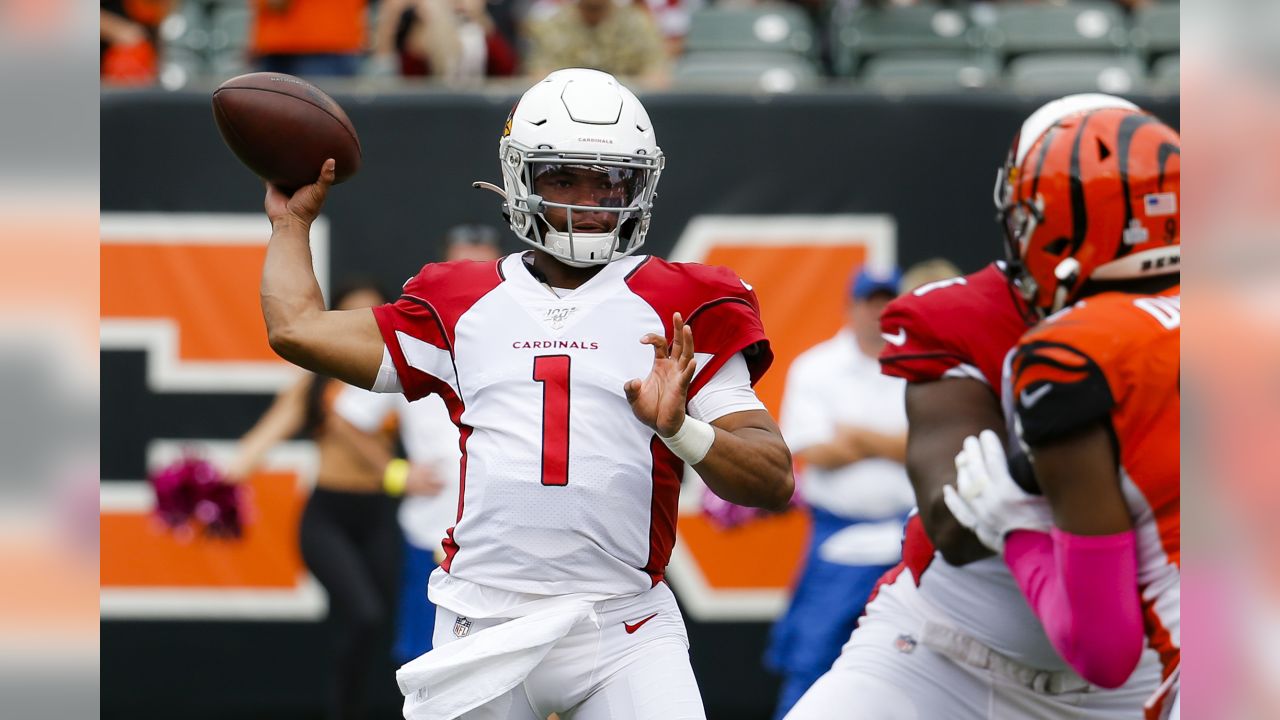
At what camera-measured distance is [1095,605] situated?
2.49m

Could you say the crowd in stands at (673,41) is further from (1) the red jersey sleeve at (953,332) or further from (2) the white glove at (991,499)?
(2) the white glove at (991,499)

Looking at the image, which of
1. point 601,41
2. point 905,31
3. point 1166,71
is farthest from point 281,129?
point 1166,71

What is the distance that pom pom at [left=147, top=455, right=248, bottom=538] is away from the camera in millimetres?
6281

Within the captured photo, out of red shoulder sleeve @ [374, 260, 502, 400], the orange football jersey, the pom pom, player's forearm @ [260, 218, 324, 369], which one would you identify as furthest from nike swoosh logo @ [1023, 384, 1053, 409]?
the pom pom

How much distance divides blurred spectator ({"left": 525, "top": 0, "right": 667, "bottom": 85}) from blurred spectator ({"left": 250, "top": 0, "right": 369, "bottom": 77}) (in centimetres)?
93

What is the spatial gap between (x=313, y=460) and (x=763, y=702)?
221 cm

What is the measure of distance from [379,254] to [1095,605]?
15.4ft

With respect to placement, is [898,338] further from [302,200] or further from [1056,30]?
[1056,30]

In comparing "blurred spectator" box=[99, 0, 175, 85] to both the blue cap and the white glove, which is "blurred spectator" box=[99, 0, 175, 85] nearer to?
the blue cap

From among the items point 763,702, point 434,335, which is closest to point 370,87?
point 763,702

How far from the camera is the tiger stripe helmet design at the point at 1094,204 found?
2701 millimetres

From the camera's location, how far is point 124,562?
6523 mm

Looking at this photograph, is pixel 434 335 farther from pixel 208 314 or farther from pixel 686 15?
pixel 686 15

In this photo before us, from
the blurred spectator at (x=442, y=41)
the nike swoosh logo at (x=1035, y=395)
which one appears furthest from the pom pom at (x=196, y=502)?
the nike swoosh logo at (x=1035, y=395)
